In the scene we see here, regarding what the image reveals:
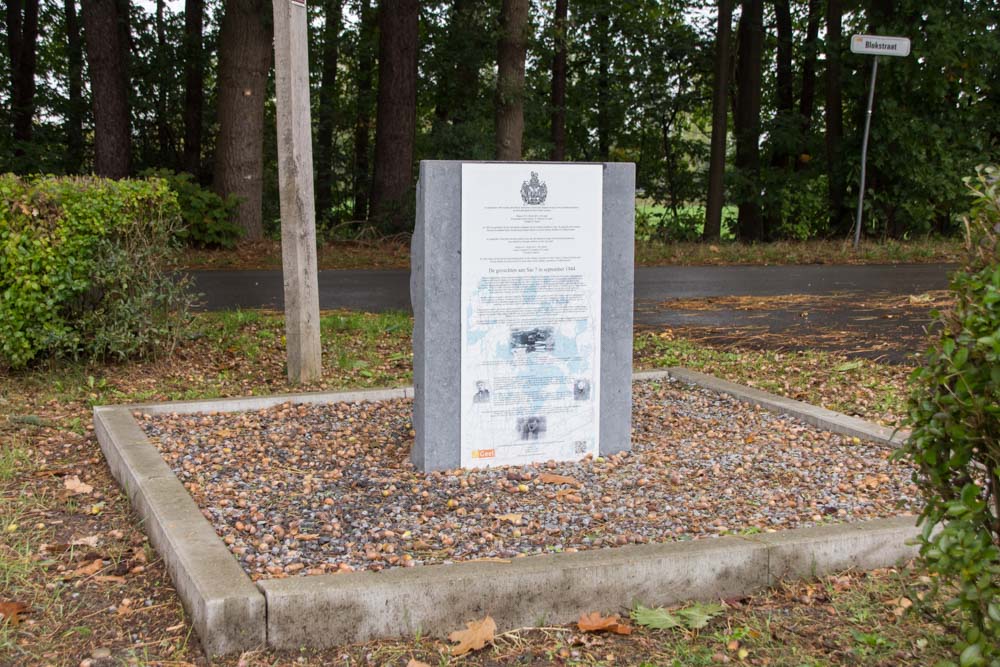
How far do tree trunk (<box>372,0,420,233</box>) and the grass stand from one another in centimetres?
1128

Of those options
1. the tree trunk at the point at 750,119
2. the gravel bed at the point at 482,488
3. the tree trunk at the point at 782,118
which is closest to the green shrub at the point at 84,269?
the gravel bed at the point at 482,488

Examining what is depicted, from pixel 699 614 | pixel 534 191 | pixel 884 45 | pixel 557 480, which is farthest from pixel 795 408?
pixel 884 45

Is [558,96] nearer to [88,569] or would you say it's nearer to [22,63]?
[22,63]

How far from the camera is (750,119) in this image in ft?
76.7

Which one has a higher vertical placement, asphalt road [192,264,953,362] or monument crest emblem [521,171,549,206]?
monument crest emblem [521,171,549,206]

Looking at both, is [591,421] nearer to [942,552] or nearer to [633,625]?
[633,625]

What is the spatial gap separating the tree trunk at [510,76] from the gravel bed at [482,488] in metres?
13.1

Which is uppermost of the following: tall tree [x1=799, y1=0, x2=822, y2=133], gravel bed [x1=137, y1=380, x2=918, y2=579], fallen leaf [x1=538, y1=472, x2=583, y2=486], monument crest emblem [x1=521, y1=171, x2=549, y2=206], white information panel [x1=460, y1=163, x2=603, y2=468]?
tall tree [x1=799, y1=0, x2=822, y2=133]

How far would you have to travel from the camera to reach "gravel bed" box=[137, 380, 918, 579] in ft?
12.2

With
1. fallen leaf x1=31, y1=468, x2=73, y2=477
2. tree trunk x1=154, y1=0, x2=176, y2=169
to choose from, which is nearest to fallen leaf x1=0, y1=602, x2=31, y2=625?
fallen leaf x1=31, y1=468, x2=73, y2=477

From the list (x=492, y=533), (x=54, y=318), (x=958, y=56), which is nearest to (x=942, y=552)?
(x=492, y=533)

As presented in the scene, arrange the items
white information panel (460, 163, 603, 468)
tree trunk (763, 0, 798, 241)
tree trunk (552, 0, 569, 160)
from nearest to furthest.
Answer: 1. white information panel (460, 163, 603, 468)
2. tree trunk (763, 0, 798, 241)
3. tree trunk (552, 0, 569, 160)

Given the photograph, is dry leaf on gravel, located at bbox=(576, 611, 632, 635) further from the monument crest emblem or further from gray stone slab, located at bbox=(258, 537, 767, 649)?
the monument crest emblem

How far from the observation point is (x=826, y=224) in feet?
68.5
